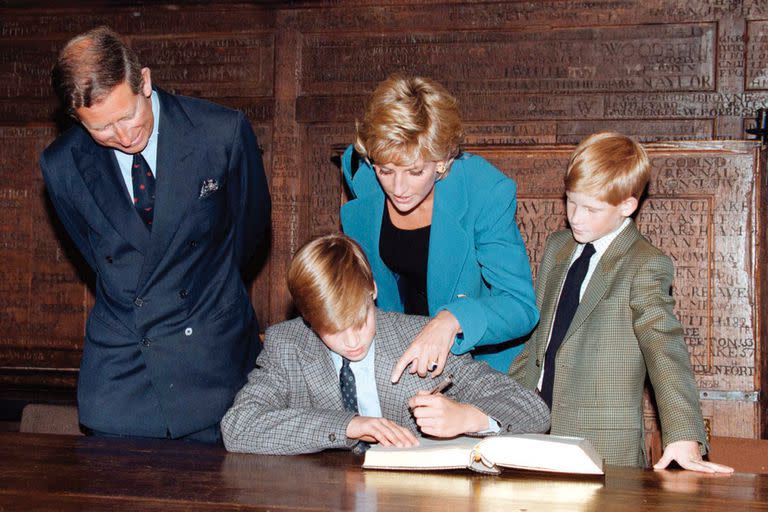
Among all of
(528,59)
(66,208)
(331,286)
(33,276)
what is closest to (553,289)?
(331,286)

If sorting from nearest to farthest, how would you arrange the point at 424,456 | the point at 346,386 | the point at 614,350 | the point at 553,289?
the point at 424,456
the point at 346,386
the point at 614,350
the point at 553,289

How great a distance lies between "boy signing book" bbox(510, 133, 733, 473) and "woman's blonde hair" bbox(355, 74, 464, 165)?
65cm

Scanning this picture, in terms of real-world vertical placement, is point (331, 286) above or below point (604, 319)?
above

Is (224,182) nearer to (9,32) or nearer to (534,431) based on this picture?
(534,431)

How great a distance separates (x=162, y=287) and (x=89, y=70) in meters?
0.66

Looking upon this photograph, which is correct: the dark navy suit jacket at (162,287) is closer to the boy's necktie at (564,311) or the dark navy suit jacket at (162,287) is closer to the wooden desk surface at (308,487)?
the wooden desk surface at (308,487)

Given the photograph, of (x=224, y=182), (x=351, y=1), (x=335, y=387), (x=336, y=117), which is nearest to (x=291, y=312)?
(x=336, y=117)

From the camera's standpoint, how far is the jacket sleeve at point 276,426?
2207mm

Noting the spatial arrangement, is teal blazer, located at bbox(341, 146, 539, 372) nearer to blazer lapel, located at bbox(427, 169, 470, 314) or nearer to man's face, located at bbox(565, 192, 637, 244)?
blazer lapel, located at bbox(427, 169, 470, 314)

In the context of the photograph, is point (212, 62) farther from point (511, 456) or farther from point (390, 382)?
point (511, 456)

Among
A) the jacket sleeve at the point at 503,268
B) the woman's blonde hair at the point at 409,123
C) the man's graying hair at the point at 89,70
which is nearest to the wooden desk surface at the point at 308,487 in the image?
the jacket sleeve at the point at 503,268

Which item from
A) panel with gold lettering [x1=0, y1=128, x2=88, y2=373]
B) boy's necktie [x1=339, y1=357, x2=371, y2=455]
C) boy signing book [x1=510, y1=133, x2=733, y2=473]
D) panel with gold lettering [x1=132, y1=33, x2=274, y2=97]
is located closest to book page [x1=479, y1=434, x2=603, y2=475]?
boy's necktie [x1=339, y1=357, x2=371, y2=455]

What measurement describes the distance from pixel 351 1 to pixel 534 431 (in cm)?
317

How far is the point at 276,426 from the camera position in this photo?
7.41 feet
